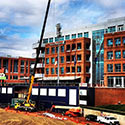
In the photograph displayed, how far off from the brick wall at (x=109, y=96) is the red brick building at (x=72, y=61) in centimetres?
1536

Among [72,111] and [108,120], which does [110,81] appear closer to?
[72,111]

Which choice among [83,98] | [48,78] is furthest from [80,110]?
[48,78]

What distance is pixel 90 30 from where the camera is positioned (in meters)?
73.1

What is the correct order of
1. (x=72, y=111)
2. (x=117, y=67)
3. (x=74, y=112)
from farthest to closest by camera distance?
1. (x=117, y=67)
2. (x=72, y=111)
3. (x=74, y=112)

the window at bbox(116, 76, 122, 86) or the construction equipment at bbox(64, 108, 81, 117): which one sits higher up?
the window at bbox(116, 76, 122, 86)

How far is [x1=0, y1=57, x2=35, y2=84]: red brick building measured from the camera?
10439 centimetres

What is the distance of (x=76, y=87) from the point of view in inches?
2128

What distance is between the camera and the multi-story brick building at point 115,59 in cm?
5888

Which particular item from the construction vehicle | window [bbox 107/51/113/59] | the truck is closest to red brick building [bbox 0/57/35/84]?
the construction vehicle

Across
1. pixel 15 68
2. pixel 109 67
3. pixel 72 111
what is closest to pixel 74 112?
pixel 72 111

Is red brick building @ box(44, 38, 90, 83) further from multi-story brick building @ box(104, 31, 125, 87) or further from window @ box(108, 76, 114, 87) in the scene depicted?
window @ box(108, 76, 114, 87)

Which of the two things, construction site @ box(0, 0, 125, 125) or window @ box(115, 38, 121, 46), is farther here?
window @ box(115, 38, 121, 46)

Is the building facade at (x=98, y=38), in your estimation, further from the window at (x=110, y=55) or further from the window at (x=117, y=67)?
the window at (x=117, y=67)

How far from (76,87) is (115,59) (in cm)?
1462
